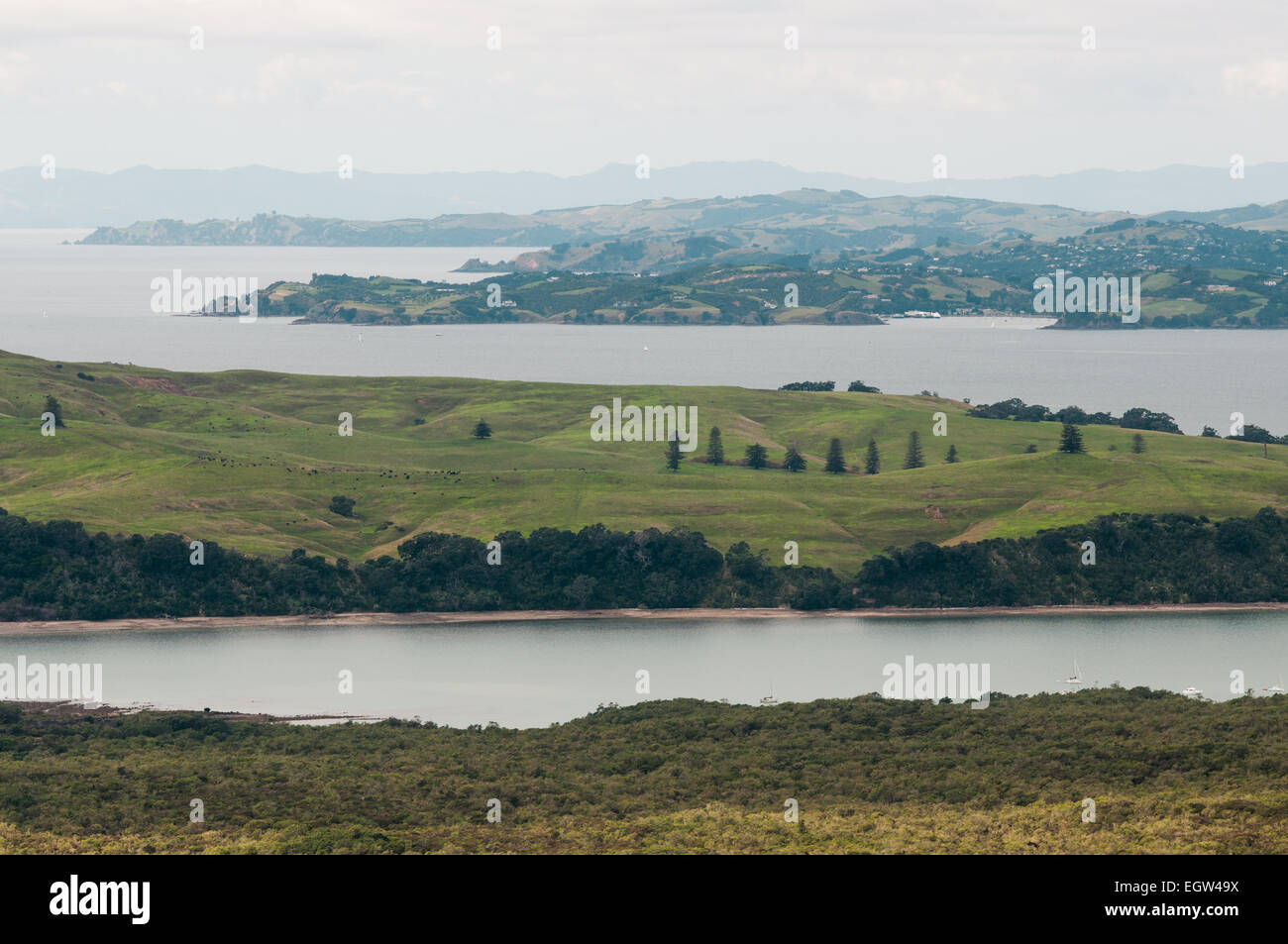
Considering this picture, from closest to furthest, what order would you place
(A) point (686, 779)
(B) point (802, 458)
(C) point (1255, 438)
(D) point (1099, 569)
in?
1. (A) point (686, 779)
2. (D) point (1099, 569)
3. (B) point (802, 458)
4. (C) point (1255, 438)

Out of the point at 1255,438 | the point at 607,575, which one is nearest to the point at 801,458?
the point at 607,575

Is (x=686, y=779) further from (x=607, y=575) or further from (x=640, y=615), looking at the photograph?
(x=607, y=575)

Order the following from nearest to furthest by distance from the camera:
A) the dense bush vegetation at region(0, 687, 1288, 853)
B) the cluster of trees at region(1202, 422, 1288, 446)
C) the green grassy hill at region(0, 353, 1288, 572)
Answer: the dense bush vegetation at region(0, 687, 1288, 853) → the green grassy hill at region(0, 353, 1288, 572) → the cluster of trees at region(1202, 422, 1288, 446)

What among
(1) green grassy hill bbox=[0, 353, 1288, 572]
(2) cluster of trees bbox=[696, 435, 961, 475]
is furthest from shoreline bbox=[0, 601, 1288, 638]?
(2) cluster of trees bbox=[696, 435, 961, 475]

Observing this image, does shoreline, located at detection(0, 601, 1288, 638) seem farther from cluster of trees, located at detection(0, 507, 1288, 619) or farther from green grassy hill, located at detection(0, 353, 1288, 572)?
green grassy hill, located at detection(0, 353, 1288, 572)
